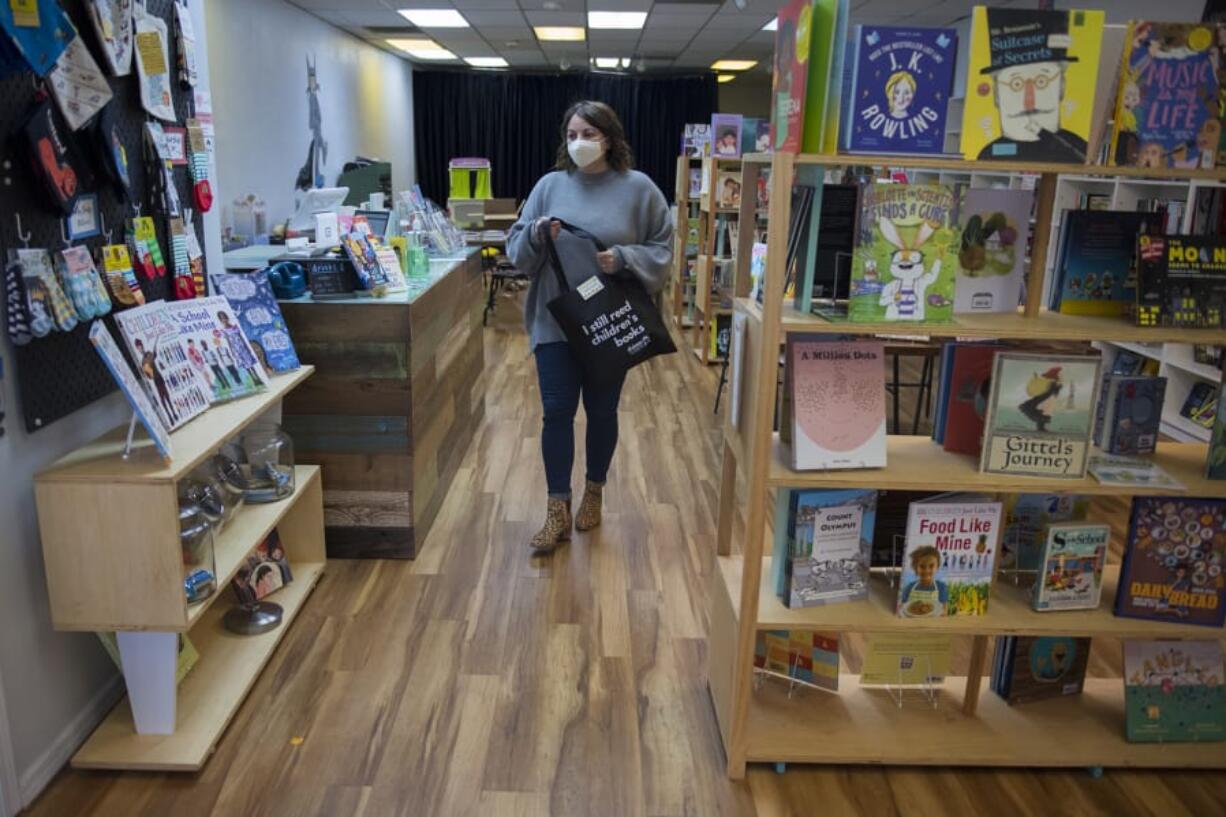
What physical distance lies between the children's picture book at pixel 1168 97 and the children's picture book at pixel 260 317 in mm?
2284

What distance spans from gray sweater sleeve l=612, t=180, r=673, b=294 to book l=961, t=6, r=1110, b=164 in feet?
4.30

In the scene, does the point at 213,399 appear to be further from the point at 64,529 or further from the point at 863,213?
the point at 863,213

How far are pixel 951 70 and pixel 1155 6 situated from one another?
194 inches

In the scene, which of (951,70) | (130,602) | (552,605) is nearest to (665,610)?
(552,605)

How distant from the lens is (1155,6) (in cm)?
559

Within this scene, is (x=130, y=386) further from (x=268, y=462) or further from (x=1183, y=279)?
(x=1183, y=279)

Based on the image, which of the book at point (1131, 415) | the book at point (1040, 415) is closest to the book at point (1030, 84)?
the book at point (1040, 415)

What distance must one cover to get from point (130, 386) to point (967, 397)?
1868 mm

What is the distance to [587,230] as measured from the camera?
3.06 metres

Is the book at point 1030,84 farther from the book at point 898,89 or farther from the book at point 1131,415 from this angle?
the book at point 1131,415

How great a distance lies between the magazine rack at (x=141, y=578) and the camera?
6.47ft

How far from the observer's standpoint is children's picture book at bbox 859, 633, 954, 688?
2.30 meters

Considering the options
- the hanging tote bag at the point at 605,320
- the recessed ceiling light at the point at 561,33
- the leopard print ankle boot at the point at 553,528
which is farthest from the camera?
the recessed ceiling light at the point at 561,33

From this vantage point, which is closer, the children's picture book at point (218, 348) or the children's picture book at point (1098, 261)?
the children's picture book at point (1098, 261)
